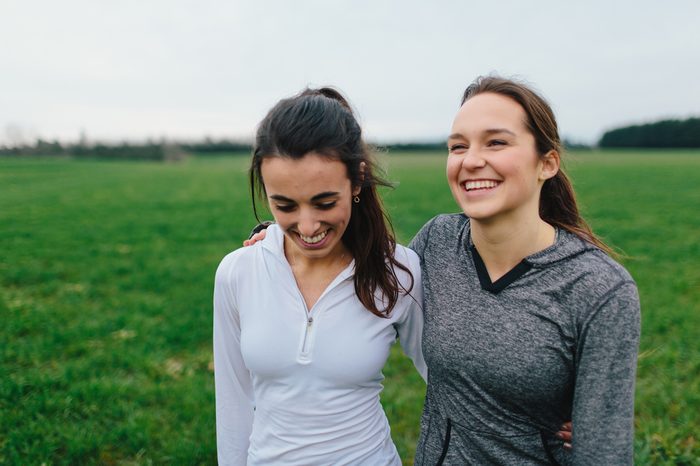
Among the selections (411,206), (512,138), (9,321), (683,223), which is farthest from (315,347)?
(411,206)

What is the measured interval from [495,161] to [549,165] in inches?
11.0

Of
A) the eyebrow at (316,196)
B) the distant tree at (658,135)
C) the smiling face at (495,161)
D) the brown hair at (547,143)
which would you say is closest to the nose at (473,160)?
the smiling face at (495,161)

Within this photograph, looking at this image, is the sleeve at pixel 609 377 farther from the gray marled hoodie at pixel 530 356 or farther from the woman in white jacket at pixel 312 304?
the woman in white jacket at pixel 312 304

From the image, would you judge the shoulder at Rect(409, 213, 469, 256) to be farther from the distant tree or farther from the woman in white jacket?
the distant tree

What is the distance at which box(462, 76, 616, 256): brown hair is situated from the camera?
186 cm

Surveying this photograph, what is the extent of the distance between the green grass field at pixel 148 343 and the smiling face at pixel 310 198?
36cm

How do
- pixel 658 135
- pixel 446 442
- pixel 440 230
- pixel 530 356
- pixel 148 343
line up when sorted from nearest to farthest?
pixel 530 356 < pixel 446 442 < pixel 440 230 < pixel 148 343 < pixel 658 135

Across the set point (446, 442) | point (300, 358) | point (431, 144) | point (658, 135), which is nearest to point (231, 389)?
point (300, 358)

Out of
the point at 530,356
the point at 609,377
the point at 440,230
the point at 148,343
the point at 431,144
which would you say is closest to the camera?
the point at 609,377

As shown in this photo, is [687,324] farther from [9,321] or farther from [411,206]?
[411,206]

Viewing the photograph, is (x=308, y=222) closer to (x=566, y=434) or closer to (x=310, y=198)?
(x=310, y=198)

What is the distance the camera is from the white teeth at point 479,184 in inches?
72.1

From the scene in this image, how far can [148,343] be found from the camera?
5.09m

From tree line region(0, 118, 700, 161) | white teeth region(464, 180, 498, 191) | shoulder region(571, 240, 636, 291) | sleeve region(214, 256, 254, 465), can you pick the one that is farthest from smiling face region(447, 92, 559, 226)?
tree line region(0, 118, 700, 161)
